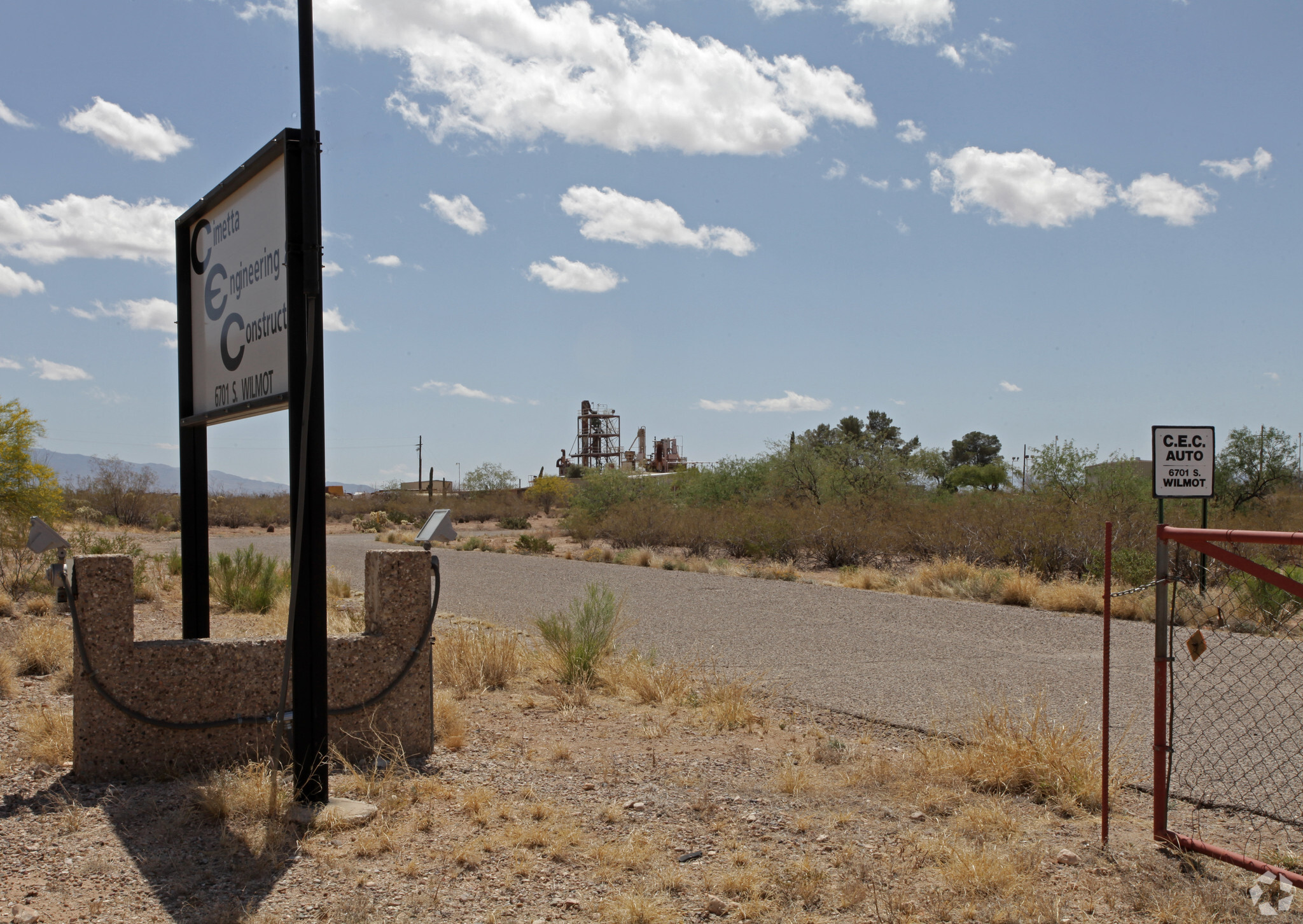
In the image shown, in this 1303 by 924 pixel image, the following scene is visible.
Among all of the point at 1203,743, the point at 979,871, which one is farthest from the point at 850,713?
the point at 979,871

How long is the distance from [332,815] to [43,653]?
17.4 ft

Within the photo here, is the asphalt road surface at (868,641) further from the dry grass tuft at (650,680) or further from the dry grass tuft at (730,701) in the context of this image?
the dry grass tuft at (650,680)

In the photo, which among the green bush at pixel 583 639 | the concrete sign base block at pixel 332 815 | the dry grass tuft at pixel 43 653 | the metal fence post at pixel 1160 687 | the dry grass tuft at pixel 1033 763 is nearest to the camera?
the metal fence post at pixel 1160 687

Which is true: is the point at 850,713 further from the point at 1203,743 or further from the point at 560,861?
the point at 560,861

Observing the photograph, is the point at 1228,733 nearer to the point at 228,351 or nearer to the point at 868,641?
the point at 868,641

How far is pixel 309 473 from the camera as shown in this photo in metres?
4.88

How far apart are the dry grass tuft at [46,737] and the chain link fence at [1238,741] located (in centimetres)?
592

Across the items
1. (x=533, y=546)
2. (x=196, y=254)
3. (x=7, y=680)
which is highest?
(x=196, y=254)

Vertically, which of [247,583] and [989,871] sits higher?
[247,583]

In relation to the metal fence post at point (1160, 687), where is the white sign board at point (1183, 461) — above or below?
→ above

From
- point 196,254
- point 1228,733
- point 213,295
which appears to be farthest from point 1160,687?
point 196,254

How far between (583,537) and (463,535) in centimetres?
791

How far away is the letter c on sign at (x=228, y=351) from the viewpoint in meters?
6.02

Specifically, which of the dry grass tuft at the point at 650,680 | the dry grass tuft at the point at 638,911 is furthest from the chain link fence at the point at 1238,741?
the dry grass tuft at the point at 650,680
